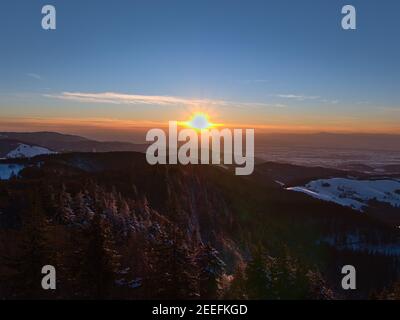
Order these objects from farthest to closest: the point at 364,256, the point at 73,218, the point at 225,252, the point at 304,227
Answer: the point at 304,227
the point at 364,256
the point at 225,252
the point at 73,218

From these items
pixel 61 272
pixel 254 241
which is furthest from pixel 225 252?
pixel 61 272

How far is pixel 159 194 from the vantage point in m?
122

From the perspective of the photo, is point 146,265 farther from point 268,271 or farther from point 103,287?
point 268,271

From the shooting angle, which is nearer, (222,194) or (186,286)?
(186,286)

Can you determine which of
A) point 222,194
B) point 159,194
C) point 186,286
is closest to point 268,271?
point 186,286

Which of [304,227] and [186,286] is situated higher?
[186,286]

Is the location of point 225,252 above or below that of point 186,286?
below
